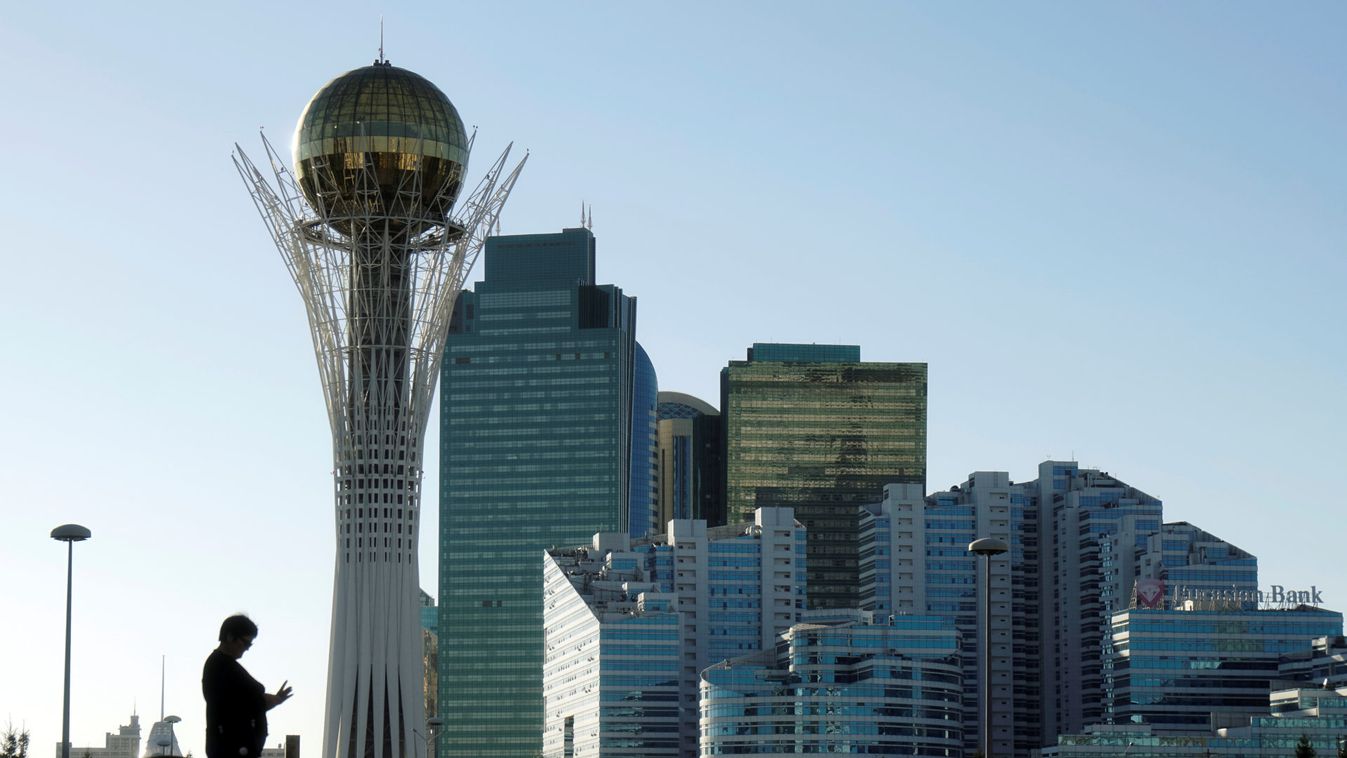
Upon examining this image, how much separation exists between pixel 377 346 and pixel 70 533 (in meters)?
60.6

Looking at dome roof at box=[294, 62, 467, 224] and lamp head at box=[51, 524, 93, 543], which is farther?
dome roof at box=[294, 62, 467, 224]

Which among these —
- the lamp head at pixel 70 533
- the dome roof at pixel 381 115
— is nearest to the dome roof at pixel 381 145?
the dome roof at pixel 381 115

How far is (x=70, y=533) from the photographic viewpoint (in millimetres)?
74438

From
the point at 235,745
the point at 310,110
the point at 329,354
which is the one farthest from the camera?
the point at 310,110

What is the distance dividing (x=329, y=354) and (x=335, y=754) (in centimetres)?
2267

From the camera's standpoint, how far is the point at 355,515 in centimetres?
13750

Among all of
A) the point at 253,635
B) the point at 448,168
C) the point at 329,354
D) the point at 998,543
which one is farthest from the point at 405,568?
the point at 253,635

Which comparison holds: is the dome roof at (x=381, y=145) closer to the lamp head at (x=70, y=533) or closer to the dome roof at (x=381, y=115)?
the dome roof at (x=381, y=115)

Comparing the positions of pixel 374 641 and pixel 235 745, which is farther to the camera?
pixel 374 641

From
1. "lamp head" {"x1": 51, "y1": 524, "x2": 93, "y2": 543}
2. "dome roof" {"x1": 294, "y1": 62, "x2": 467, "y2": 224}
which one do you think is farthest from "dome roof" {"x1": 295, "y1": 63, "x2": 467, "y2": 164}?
"lamp head" {"x1": 51, "y1": 524, "x2": 93, "y2": 543}

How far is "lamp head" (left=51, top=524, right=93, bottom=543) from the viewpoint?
74.3 metres

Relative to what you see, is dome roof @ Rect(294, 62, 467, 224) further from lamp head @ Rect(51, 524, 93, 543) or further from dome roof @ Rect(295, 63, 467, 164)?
lamp head @ Rect(51, 524, 93, 543)

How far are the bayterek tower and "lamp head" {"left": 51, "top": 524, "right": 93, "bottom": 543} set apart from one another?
2366 inches

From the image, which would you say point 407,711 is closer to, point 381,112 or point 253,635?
point 381,112
